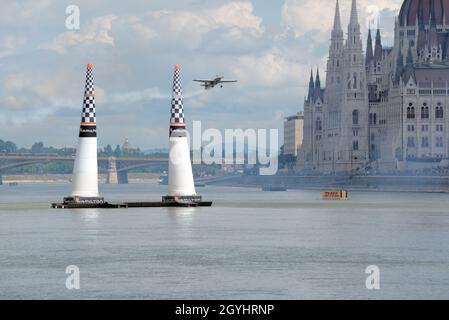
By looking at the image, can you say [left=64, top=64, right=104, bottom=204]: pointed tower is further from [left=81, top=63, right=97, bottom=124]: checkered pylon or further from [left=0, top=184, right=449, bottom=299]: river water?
[left=0, top=184, right=449, bottom=299]: river water

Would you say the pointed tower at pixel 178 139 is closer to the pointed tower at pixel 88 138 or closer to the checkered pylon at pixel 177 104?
the checkered pylon at pixel 177 104

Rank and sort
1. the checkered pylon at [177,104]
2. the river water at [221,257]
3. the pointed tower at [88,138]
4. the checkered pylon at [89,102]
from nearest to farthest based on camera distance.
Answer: the river water at [221,257] → the checkered pylon at [89,102] → the pointed tower at [88,138] → the checkered pylon at [177,104]

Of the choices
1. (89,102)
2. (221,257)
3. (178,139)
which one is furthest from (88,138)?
(221,257)

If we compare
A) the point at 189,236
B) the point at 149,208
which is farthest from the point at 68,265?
the point at 149,208

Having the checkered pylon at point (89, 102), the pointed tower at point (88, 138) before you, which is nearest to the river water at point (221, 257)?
the pointed tower at point (88, 138)

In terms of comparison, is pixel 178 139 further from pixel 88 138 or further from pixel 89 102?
pixel 89 102

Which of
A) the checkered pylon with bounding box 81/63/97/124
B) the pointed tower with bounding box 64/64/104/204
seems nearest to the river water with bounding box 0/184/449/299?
the pointed tower with bounding box 64/64/104/204

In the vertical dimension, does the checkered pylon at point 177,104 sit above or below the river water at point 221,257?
above
